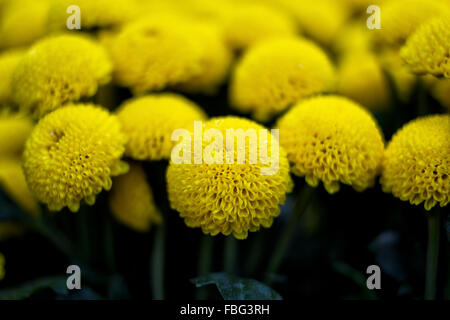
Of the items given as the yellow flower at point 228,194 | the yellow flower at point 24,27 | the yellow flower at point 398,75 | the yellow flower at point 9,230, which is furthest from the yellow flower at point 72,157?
the yellow flower at point 398,75

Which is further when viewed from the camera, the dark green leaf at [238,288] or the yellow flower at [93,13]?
the yellow flower at [93,13]

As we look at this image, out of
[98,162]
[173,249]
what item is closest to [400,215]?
[173,249]

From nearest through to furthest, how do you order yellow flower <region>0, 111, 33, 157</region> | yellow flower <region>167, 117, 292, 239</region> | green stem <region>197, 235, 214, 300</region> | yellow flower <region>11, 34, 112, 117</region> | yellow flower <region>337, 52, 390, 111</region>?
yellow flower <region>167, 117, 292, 239</region> → yellow flower <region>11, 34, 112, 117</region> → green stem <region>197, 235, 214, 300</region> → yellow flower <region>0, 111, 33, 157</region> → yellow flower <region>337, 52, 390, 111</region>

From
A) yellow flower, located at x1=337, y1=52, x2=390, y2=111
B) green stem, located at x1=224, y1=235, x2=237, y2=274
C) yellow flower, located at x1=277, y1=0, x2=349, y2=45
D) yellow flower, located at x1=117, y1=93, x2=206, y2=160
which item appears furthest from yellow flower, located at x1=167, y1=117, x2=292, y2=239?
yellow flower, located at x1=277, y1=0, x2=349, y2=45

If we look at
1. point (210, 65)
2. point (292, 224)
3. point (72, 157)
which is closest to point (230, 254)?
point (292, 224)

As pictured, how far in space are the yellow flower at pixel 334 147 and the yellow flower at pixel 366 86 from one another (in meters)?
0.38

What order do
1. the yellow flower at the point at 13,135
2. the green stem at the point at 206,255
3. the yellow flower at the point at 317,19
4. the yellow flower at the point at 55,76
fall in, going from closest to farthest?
the yellow flower at the point at 55,76 < the green stem at the point at 206,255 < the yellow flower at the point at 13,135 < the yellow flower at the point at 317,19

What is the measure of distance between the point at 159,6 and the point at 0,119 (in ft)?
2.58

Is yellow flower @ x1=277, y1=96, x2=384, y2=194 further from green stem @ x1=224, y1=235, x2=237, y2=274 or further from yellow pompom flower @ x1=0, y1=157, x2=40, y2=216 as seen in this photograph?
yellow pompom flower @ x1=0, y1=157, x2=40, y2=216

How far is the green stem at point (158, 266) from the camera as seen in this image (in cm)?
82

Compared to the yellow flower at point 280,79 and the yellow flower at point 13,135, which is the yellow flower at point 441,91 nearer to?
the yellow flower at point 280,79

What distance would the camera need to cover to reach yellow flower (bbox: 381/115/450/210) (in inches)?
24.9

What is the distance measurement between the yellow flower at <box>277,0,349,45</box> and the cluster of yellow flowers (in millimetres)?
227
